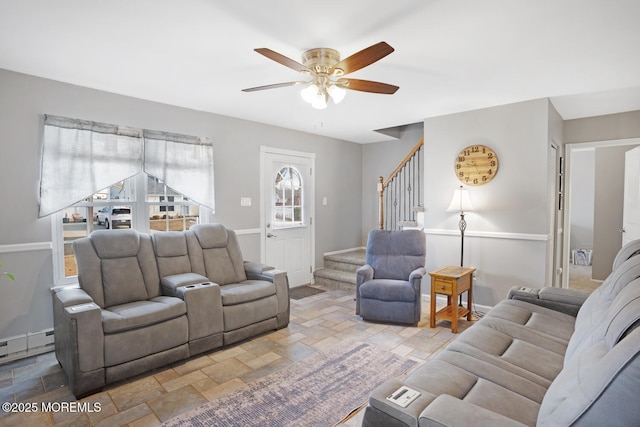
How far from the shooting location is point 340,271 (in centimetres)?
564

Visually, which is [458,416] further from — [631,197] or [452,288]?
[631,197]

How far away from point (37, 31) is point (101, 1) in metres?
0.73

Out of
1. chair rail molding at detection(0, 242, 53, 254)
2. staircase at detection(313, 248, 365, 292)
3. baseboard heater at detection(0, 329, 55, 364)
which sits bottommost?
baseboard heater at detection(0, 329, 55, 364)

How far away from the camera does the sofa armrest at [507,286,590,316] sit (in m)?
2.59

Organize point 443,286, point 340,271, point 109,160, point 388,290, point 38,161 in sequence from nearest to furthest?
point 38,161
point 109,160
point 443,286
point 388,290
point 340,271

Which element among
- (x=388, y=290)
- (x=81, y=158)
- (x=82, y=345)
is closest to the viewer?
(x=82, y=345)

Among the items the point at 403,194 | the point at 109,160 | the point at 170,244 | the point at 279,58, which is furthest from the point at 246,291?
the point at 403,194

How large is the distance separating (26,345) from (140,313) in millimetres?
1316

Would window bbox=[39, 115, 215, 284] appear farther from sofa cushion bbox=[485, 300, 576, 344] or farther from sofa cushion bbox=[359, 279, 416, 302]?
sofa cushion bbox=[485, 300, 576, 344]

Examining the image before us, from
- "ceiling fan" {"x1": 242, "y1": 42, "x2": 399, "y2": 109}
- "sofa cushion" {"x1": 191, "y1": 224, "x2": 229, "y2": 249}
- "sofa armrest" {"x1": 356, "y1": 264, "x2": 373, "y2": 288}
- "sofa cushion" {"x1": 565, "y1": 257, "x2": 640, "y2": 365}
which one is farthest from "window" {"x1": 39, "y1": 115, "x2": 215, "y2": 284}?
"sofa cushion" {"x1": 565, "y1": 257, "x2": 640, "y2": 365}

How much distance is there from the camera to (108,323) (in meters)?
2.49

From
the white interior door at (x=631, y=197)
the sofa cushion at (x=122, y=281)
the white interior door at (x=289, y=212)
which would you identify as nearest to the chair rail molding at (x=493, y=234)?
the white interior door at (x=631, y=197)

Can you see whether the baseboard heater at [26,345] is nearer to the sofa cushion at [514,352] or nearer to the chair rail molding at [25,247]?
the chair rail molding at [25,247]

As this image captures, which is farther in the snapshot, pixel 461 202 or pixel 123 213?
pixel 461 202
